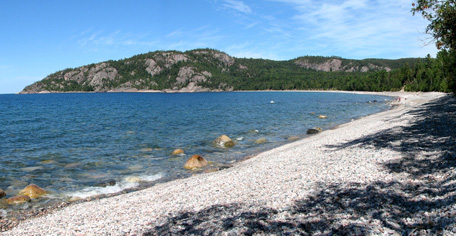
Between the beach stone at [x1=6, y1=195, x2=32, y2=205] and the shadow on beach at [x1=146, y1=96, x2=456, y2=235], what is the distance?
9535mm

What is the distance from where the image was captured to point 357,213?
7.71m

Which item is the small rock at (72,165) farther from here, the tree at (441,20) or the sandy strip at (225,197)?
the tree at (441,20)

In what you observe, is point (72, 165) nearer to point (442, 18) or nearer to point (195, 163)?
point (195, 163)

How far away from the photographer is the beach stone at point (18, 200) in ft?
44.7

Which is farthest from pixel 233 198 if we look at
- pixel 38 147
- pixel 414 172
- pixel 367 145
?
pixel 38 147

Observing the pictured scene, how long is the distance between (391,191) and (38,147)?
31.1 m

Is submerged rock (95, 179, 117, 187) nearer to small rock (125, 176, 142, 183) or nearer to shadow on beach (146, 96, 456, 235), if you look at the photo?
small rock (125, 176, 142, 183)

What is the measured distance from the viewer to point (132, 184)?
54.6ft

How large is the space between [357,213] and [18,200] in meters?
15.7

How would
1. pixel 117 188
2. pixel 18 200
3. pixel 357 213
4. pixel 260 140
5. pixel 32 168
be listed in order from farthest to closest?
pixel 260 140 < pixel 32 168 < pixel 117 188 < pixel 18 200 < pixel 357 213

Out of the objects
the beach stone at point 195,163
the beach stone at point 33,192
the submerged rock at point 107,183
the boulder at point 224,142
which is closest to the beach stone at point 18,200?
the beach stone at point 33,192

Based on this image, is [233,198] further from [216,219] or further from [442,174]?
[442,174]

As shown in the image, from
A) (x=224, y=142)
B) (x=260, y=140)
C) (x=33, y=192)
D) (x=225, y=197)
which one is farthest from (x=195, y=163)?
(x=260, y=140)

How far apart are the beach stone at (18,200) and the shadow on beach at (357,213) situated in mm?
9535
